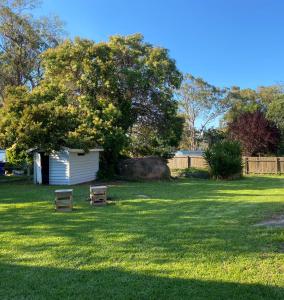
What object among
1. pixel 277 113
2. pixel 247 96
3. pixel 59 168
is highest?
pixel 247 96

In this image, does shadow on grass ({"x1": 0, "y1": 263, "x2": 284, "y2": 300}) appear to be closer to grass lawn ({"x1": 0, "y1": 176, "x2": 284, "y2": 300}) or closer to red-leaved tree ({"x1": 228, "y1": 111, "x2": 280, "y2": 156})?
grass lawn ({"x1": 0, "y1": 176, "x2": 284, "y2": 300})

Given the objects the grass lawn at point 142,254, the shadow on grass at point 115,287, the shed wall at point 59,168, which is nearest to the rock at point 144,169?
the shed wall at point 59,168

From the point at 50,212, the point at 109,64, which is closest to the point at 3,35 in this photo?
the point at 109,64

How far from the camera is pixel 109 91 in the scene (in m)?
23.2

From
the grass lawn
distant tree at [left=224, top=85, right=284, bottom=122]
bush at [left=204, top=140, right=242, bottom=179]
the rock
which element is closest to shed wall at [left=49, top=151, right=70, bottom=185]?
the rock

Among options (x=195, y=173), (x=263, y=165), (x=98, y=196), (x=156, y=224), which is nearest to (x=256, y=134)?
(x=263, y=165)

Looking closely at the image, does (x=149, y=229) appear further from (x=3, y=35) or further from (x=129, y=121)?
(x=3, y=35)

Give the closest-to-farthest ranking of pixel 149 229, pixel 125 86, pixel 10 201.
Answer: pixel 149 229
pixel 10 201
pixel 125 86

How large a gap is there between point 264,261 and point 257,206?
510 cm

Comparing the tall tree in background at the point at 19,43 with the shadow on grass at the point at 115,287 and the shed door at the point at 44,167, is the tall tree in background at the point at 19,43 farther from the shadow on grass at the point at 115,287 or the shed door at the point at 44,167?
the shadow on grass at the point at 115,287

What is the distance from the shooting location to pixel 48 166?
19.1 m

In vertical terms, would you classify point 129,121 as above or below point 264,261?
above

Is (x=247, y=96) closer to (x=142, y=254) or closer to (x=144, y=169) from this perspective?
(x=144, y=169)

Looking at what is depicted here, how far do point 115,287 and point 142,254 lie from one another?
127 centimetres
